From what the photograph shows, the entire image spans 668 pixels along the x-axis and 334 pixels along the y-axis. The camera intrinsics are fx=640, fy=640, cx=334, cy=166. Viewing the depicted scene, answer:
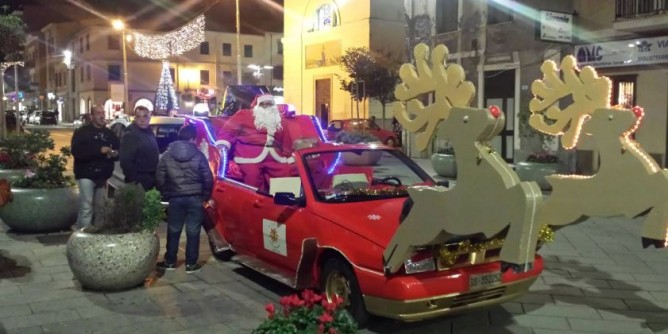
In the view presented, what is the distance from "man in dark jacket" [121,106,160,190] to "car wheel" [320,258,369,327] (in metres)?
3.45

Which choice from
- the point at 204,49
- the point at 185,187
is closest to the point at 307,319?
the point at 185,187

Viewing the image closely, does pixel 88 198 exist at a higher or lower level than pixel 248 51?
lower

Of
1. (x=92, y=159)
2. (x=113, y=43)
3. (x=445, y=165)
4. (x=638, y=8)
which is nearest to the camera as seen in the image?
(x=92, y=159)

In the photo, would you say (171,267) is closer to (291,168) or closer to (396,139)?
(291,168)

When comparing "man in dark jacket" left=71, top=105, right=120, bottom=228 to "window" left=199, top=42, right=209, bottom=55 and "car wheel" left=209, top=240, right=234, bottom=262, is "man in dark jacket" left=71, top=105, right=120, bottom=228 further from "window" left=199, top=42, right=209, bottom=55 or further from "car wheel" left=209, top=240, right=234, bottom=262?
"window" left=199, top=42, right=209, bottom=55

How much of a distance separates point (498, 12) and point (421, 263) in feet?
60.6

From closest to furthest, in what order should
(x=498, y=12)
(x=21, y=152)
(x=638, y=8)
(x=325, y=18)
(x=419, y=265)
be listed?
(x=419, y=265) → (x=21, y=152) → (x=638, y=8) → (x=498, y=12) → (x=325, y=18)

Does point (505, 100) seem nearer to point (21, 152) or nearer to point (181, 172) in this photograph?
point (21, 152)

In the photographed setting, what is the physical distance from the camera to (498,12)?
21609 mm

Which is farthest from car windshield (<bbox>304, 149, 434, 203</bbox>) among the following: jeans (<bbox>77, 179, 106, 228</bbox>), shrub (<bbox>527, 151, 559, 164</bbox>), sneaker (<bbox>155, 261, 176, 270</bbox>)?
shrub (<bbox>527, 151, 559, 164</bbox>)

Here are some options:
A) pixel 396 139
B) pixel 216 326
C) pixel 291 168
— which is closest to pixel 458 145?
pixel 216 326

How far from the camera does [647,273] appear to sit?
Answer: 747cm

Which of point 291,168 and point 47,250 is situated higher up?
point 291,168

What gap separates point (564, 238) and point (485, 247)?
5097 millimetres
